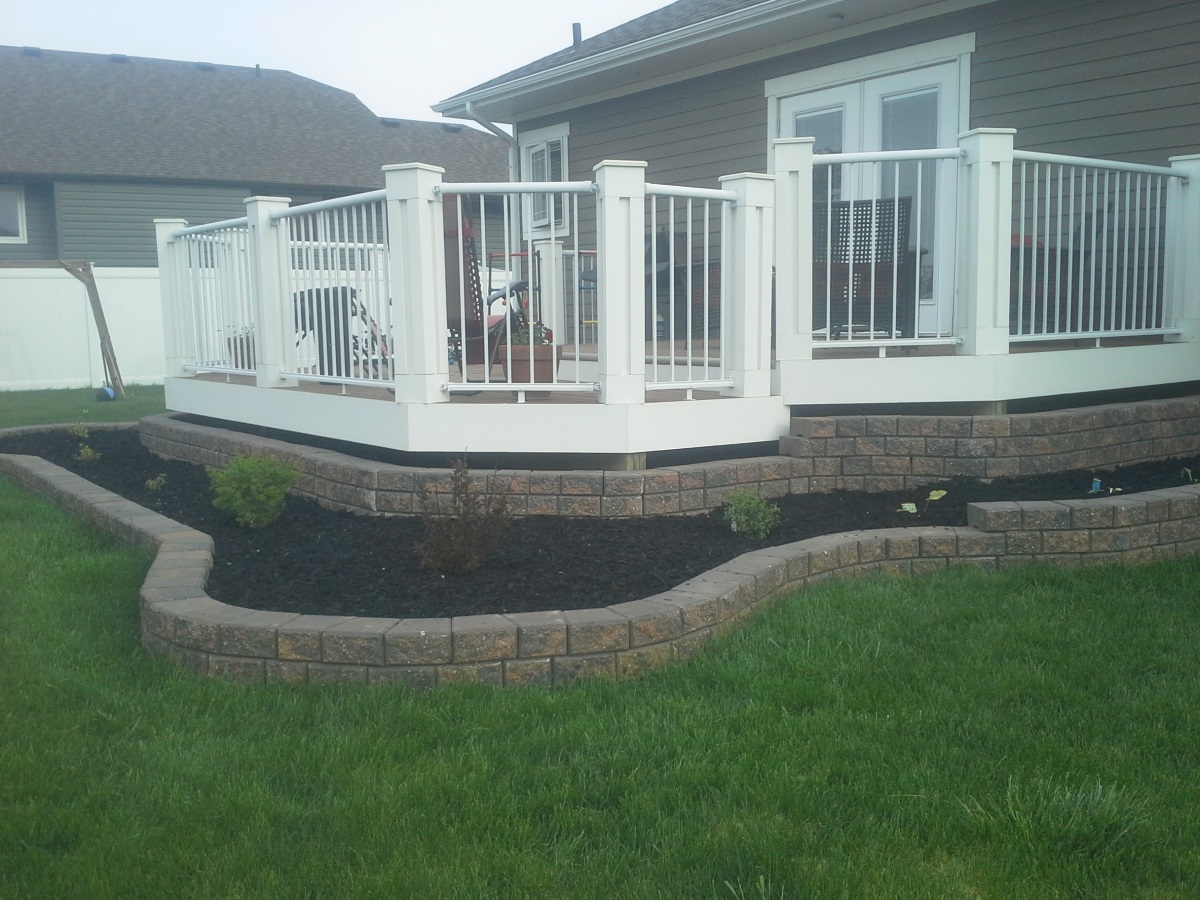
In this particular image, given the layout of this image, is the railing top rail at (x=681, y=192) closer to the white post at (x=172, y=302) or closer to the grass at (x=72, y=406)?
the white post at (x=172, y=302)

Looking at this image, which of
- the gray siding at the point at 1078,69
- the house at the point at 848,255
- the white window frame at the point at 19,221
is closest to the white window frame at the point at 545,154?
the house at the point at 848,255

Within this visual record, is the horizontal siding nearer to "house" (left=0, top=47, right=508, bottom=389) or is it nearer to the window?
"house" (left=0, top=47, right=508, bottom=389)

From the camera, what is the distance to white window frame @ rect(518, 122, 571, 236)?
39.1 ft

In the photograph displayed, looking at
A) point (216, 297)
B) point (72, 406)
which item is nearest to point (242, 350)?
point (216, 297)

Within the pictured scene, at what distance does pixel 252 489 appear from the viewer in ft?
17.2

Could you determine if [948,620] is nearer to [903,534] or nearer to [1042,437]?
[903,534]

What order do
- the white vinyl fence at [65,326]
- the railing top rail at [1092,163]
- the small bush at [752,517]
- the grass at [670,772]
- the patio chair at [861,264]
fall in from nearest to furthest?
the grass at [670,772] < the small bush at [752,517] < the railing top rail at [1092,163] < the patio chair at [861,264] < the white vinyl fence at [65,326]

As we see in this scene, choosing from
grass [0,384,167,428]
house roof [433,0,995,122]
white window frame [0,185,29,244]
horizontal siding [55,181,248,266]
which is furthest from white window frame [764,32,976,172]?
white window frame [0,185,29,244]

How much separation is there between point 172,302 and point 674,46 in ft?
15.4

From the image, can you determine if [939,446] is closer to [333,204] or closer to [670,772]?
[670,772]

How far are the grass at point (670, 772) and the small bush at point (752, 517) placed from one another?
0.82m

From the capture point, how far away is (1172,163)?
→ 256 inches

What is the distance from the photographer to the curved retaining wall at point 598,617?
351cm

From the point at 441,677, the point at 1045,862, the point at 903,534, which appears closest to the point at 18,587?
the point at 441,677
